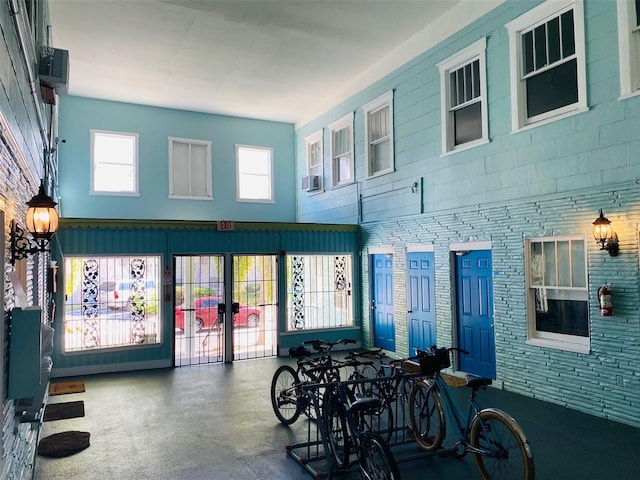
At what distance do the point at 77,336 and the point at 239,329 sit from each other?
2.96 metres

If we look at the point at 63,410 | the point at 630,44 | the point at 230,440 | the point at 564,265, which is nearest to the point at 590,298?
the point at 564,265

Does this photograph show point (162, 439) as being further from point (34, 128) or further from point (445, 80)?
point (445, 80)

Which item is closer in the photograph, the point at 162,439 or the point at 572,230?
the point at 162,439

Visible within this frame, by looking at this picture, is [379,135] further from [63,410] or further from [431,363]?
[63,410]

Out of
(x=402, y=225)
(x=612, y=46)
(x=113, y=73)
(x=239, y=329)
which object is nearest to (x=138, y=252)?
(x=239, y=329)

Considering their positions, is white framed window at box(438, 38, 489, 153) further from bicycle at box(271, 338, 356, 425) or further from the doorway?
the doorway

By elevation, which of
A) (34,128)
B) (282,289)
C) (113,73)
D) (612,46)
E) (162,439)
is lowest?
(162,439)

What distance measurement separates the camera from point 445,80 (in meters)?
8.40

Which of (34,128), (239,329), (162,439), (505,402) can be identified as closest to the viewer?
(34,128)

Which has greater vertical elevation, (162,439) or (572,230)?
(572,230)

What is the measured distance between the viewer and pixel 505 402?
649 centimetres

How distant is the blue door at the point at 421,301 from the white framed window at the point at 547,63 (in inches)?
117

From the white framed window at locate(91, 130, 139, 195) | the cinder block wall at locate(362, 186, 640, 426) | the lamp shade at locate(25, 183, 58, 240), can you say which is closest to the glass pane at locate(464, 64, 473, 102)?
the cinder block wall at locate(362, 186, 640, 426)

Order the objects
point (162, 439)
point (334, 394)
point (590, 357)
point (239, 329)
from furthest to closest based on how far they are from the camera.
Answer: point (239, 329) → point (590, 357) → point (162, 439) → point (334, 394)
